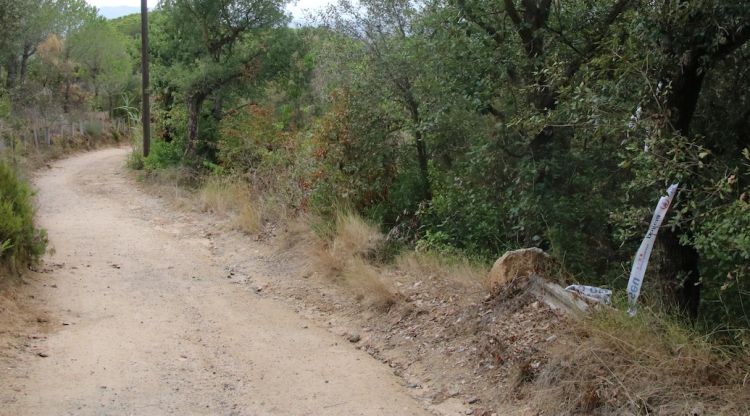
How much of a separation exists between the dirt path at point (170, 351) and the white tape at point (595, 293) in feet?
5.98

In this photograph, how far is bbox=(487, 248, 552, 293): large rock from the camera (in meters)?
6.78

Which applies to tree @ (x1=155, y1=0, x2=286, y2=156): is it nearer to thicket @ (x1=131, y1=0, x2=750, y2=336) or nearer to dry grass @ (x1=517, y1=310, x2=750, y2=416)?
thicket @ (x1=131, y1=0, x2=750, y2=336)

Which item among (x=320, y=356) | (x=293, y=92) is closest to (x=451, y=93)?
(x=320, y=356)

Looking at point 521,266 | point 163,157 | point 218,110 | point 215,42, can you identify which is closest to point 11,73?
point 163,157

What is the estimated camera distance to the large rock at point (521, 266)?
6.78 m

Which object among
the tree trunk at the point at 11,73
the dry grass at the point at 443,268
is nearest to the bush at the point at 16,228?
the dry grass at the point at 443,268

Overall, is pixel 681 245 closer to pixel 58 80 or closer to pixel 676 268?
pixel 676 268

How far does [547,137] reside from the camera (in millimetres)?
8180

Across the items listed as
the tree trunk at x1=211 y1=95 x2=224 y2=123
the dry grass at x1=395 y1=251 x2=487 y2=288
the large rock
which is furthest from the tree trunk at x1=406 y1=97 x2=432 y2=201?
the tree trunk at x1=211 y1=95 x2=224 y2=123

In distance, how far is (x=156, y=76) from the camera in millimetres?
21359

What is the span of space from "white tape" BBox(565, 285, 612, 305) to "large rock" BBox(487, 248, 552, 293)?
508mm

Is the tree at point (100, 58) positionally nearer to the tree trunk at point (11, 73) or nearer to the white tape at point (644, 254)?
the tree trunk at point (11, 73)

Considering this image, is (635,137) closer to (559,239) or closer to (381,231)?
(559,239)

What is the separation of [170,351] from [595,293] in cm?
412
